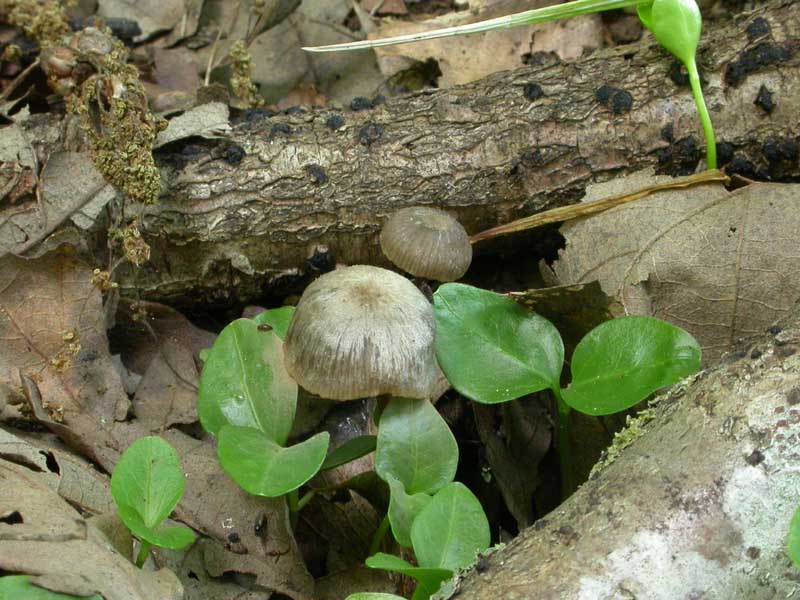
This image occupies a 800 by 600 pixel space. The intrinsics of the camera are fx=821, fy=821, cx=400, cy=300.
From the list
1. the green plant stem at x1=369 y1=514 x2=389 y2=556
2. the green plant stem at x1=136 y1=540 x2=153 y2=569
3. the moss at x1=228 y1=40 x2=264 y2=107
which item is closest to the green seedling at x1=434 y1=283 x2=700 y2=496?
the green plant stem at x1=369 y1=514 x2=389 y2=556

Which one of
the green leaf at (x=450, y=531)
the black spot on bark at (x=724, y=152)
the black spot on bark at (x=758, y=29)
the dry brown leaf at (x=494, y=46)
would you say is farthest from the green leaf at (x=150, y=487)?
the dry brown leaf at (x=494, y=46)

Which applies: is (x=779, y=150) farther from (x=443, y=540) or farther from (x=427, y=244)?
(x=443, y=540)

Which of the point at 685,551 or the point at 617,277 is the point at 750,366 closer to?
the point at 685,551

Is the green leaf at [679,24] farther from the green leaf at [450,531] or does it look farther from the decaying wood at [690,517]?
the green leaf at [450,531]

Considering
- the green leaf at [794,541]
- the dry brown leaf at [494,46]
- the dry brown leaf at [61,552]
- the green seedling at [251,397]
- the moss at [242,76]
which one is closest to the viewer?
the green leaf at [794,541]

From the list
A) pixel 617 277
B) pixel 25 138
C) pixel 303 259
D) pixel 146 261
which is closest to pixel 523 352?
pixel 617 277

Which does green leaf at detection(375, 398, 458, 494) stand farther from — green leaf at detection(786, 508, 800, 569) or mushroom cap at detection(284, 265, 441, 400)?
green leaf at detection(786, 508, 800, 569)

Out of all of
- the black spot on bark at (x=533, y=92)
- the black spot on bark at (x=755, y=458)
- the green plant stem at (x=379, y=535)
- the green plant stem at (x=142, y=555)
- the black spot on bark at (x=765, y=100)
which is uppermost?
the black spot on bark at (x=765, y=100)

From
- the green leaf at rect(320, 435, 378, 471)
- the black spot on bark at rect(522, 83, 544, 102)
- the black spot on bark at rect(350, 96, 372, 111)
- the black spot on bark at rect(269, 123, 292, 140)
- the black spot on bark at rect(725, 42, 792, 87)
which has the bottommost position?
the green leaf at rect(320, 435, 378, 471)

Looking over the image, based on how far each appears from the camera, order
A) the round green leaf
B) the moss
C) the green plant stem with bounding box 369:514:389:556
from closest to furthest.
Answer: the round green leaf, the green plant stem with bounding box 369:514:389:556, the moss
